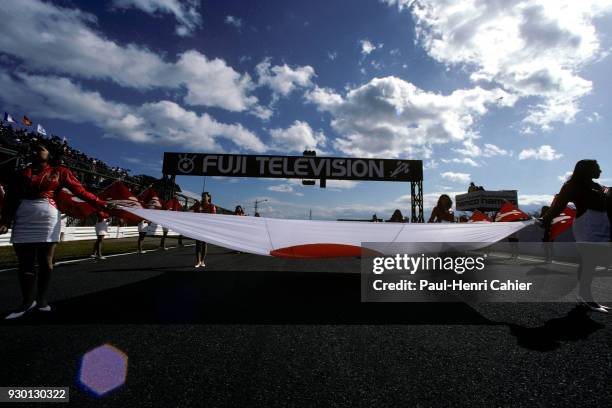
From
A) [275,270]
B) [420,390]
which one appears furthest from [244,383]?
[275,270]

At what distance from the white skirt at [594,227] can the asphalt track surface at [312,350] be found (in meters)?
0.87

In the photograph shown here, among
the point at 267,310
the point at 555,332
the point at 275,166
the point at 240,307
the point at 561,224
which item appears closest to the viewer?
the point at 555,332

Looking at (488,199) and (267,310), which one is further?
(488,199)

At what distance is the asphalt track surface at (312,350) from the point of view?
1.63m

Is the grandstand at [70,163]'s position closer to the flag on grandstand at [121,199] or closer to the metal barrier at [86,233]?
the metal barrier at [86,233]

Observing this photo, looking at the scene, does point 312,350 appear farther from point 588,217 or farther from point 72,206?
point 72,206

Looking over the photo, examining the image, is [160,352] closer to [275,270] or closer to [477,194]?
[275,270]

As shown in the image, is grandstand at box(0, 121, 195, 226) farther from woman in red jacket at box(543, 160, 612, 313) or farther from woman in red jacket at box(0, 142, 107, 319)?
woman in red jacket at box(543, 160, 612, 313)

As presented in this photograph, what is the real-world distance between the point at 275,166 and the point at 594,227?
16.5m

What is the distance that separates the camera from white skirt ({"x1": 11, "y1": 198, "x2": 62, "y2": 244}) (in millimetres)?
2924

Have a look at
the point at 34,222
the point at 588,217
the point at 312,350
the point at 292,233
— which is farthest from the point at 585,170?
the point at 34,222

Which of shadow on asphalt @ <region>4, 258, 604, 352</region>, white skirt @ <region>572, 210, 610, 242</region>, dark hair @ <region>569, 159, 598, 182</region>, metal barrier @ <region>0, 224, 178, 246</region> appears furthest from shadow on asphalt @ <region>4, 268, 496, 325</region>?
metal barrier @ <region>0, 224, 178, 246</region>

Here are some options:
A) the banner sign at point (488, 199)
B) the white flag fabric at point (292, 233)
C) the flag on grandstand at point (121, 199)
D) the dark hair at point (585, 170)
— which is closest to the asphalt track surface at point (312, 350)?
the white flag fabric at point (292, 233)

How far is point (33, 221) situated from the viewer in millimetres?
2957
